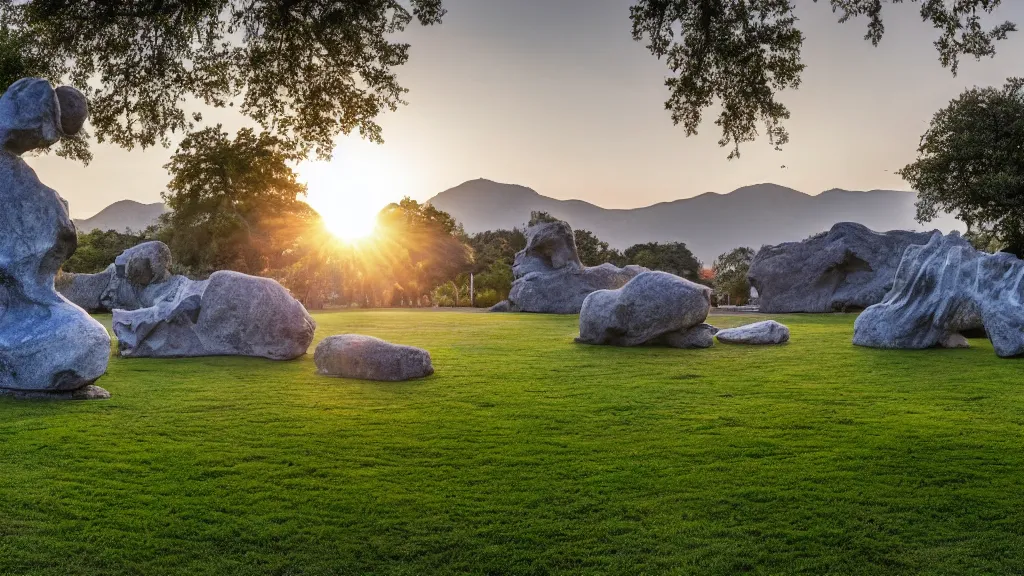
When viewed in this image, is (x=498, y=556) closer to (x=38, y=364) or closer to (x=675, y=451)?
(x=675, y=451)

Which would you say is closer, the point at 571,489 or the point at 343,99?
the point at 571,489

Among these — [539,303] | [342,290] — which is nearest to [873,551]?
[539,303]

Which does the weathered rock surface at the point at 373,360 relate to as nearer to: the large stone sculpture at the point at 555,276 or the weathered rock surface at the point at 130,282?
the weathered rock surface at the point at 130,282

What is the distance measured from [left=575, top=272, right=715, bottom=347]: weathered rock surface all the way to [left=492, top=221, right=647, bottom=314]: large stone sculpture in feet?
43.6

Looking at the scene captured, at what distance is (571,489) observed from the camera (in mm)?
5582

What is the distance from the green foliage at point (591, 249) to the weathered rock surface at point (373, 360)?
139 ft

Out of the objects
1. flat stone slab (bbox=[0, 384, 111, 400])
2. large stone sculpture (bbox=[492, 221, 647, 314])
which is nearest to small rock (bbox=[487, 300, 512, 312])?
large stone sculpture (bbox=[492, 221, 647, 314])

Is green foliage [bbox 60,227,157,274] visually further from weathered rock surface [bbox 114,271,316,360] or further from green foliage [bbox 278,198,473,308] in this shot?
weathered rock surface [bbox 114,271,316,360]

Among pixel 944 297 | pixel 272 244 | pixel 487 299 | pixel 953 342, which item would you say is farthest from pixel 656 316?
pixel 272 244

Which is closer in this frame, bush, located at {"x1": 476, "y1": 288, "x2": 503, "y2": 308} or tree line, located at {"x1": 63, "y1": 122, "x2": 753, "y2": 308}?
tree line, located at {"x1": 63, "y1": 122, "x2": 753, "y2": 308}

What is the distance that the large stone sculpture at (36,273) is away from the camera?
8.88 meters

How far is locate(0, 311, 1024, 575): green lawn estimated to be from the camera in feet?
14.7

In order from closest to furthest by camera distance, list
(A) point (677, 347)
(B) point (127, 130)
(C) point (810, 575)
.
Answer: (C) point (810, 575) → (B) point (127, 130) → (A) point (677, 347)

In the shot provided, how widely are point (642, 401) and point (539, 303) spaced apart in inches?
809
